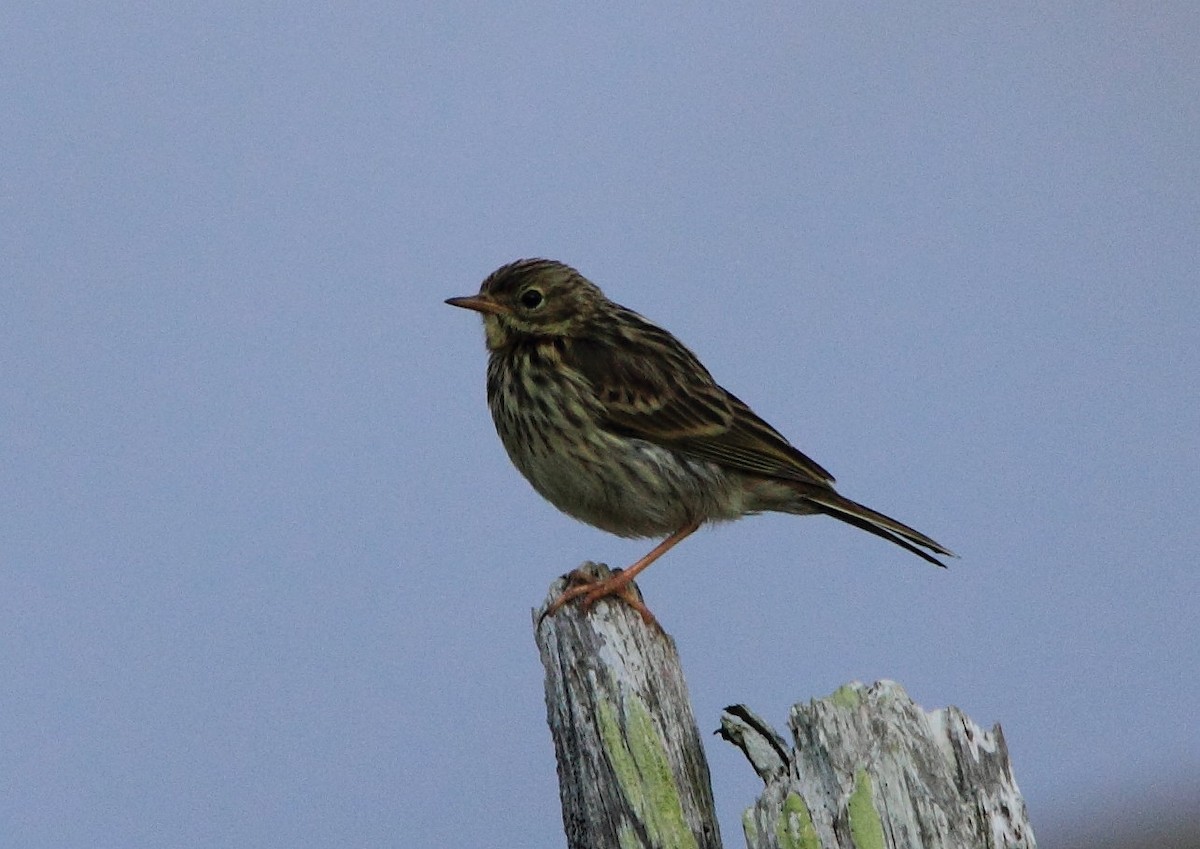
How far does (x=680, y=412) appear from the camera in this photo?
7320mm

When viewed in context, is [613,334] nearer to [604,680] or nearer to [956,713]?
[604,680]

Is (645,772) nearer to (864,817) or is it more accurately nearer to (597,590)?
(864,817)

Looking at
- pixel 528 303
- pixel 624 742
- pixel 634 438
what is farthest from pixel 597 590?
pixel 528 303

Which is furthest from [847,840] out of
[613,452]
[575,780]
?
[613,452]

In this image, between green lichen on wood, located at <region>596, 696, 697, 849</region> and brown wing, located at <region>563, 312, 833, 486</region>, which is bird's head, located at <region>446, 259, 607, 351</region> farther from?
green lichen on wood, located at <region>596, 696, 697, 849</region>

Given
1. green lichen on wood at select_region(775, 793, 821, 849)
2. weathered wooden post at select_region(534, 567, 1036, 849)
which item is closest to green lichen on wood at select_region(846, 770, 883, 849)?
weathered wooden post at select_region(534, 567, 1036, 849)

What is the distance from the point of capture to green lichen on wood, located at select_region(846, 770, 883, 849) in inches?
162

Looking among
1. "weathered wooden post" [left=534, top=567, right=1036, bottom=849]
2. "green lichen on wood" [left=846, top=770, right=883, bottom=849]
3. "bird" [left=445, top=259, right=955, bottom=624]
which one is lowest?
"green lichen on wood" [left=846, top=770, right=883, bottom=849]

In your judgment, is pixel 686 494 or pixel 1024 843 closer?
pixel 1024 843

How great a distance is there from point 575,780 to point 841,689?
0.94 m

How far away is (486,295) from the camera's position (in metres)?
7.88

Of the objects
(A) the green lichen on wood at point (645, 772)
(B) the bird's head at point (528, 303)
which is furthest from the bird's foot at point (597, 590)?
(B) the bird's head at point (528, 303)

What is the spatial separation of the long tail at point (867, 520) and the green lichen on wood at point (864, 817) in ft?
10.1

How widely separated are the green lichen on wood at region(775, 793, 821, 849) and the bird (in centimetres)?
258
